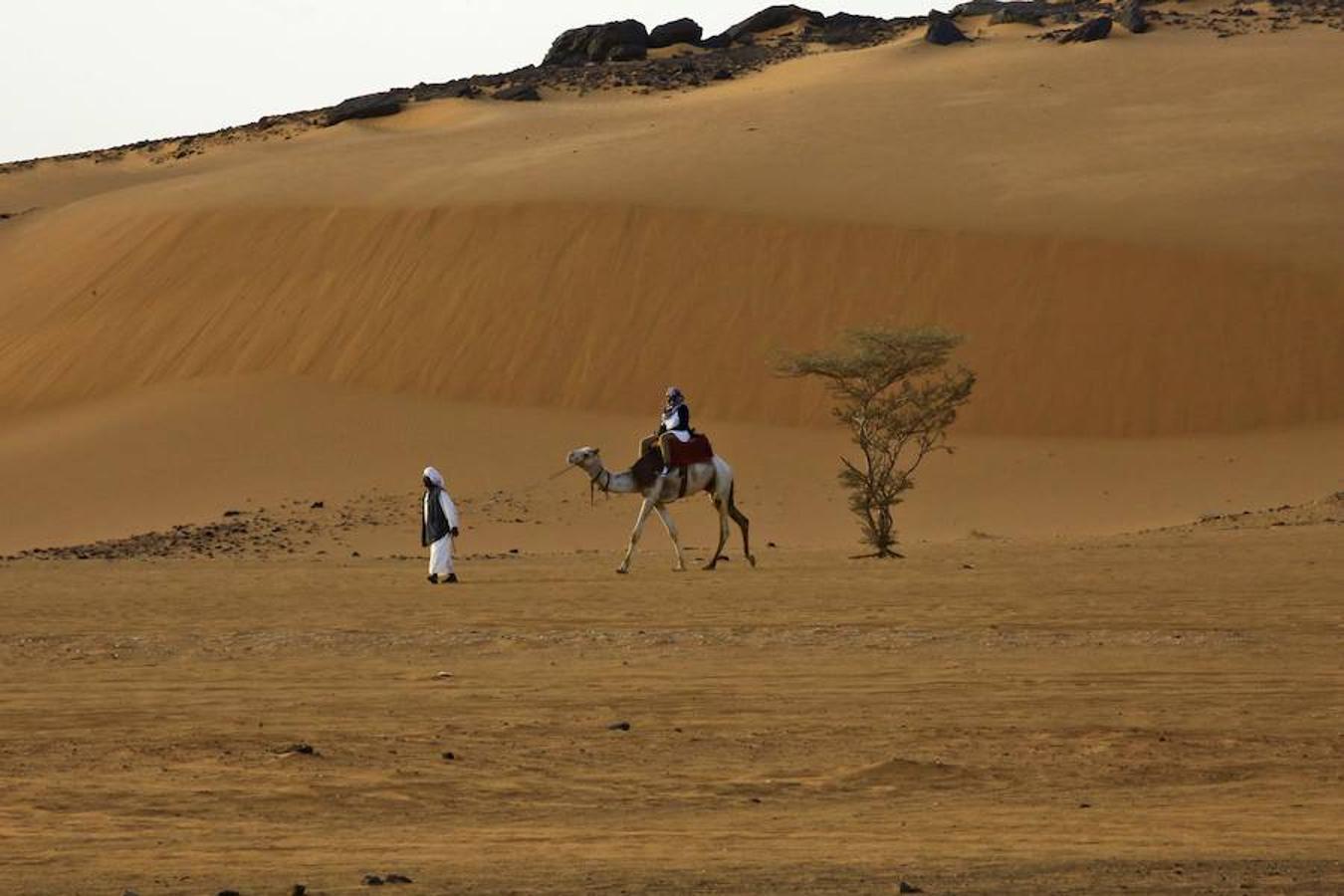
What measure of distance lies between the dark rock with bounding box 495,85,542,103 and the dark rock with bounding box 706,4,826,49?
761cm

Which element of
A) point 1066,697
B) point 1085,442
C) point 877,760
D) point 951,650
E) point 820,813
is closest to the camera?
point 820,813

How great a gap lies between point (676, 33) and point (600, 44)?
2680mm

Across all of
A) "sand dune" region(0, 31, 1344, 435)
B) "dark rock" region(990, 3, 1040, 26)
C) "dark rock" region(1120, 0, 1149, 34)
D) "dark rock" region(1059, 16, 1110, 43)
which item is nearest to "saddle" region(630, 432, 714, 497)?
"sand dune" region(0, 31, 1344, 435)

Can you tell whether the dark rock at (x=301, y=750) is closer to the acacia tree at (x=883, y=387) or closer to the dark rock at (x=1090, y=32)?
the acacia tree at (x=883, y=387)

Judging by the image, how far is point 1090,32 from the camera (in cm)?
5912

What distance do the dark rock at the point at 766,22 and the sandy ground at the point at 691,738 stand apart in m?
52.8

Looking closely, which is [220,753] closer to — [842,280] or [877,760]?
[877,760]

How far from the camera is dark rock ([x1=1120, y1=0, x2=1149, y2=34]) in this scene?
60125 mm

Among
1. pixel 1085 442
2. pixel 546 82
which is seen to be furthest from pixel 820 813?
pixel 546 82

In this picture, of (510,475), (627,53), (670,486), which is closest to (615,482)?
(670,486)

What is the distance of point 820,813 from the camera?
959 cm

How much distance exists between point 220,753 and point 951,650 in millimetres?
5506

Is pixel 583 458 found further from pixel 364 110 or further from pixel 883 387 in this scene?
pixel 364 110

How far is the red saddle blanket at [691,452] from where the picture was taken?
21.6 m
